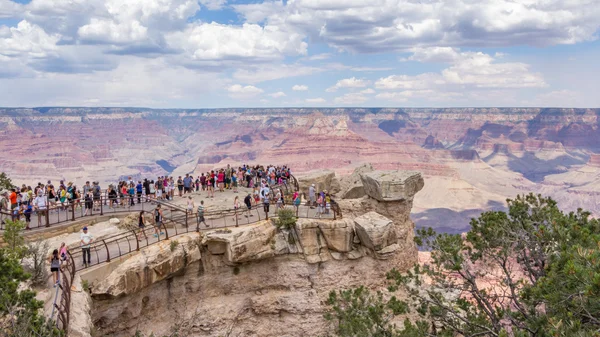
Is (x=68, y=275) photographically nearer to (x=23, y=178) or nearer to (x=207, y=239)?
(x=207, y=239)

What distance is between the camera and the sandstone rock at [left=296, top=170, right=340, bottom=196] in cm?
3559

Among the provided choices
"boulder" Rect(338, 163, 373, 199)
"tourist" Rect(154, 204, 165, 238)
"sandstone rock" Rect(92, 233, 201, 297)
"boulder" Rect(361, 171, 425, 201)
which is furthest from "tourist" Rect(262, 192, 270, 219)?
"boulder" Rect(338, 163, 373, 199)

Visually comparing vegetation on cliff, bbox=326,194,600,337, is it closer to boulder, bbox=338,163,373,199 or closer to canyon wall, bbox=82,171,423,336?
canyon wall, bbox=82,171,423,336

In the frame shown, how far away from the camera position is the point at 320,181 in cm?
3616

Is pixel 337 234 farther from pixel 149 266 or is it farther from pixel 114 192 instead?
pixel 114 192

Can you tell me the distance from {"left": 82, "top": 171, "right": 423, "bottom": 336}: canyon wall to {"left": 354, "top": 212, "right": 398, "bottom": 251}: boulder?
0.05 m

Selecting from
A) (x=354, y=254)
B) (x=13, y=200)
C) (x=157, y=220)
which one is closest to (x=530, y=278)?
(x=354, y=254)

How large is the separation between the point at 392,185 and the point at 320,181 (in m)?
8.81

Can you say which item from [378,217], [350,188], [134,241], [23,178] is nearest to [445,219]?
[350,188]

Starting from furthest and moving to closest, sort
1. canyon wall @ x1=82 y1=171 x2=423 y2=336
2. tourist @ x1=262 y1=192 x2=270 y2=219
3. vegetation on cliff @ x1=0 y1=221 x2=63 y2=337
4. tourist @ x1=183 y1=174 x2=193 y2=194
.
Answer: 1. tourist @ x1=183 y1=174 x2=193 y2=194
2. tourist @ x1=262 y1=192 x2=270 y2=219
3. canyon wall @ x1=82 y1=171 x2=423 y2=336
4. vegetation on cliff @ x1=0 y1=221 x2=63 y2=337

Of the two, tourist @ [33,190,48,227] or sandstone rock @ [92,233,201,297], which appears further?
tourist @ [33,190,48,227]

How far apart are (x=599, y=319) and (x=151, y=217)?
20228 mm

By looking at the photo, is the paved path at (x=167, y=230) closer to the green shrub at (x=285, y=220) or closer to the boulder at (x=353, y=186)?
the green shrub at (x=285, y=220)

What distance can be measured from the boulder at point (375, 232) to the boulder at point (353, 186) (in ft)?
26.5
